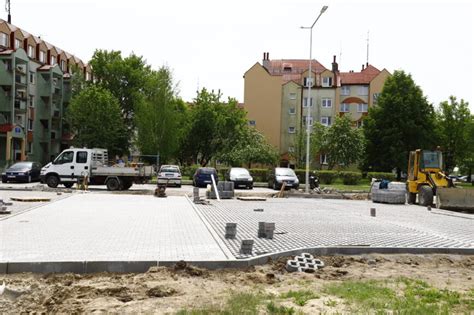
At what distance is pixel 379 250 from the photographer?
32.4 feet

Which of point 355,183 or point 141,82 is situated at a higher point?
point 141,82


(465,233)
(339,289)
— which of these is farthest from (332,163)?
(339,289)

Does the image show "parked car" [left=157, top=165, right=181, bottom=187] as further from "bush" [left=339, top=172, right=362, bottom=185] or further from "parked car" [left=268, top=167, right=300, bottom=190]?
"bush" [left=339, top=172, right=362, bottom=185]

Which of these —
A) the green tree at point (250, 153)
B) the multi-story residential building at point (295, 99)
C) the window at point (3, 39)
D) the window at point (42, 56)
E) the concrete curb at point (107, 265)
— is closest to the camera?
the concrete curb at point (107, 265)

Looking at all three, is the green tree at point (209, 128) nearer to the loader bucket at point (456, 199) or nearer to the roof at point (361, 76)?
the roof at point (361, 76)

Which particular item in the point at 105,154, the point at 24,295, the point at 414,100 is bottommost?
the point at 24,295

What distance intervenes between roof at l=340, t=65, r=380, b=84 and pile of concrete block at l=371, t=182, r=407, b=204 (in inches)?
1745

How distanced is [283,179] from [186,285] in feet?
90.5

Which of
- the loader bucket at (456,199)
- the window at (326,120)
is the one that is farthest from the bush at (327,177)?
the window at (326,120)

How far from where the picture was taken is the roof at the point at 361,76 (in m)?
69.2

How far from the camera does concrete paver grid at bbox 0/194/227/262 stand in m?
8.35

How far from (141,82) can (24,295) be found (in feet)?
195

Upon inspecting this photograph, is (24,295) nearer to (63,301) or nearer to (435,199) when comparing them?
(63,301)

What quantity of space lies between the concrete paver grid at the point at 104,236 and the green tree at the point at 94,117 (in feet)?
129
